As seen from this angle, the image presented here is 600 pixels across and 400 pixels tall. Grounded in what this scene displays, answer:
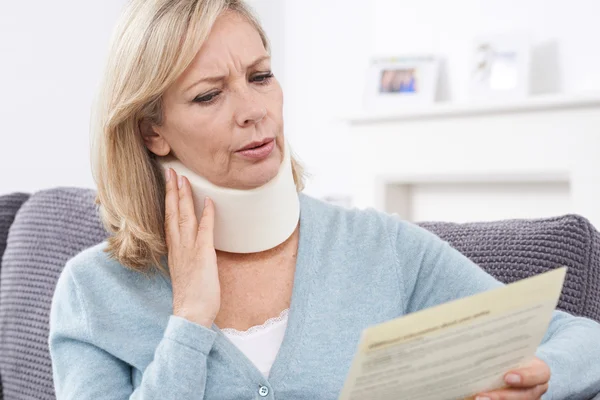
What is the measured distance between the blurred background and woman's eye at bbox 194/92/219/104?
2.02 metres

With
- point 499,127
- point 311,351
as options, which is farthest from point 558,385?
point 499,127

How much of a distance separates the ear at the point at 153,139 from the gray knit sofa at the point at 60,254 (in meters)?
0.39

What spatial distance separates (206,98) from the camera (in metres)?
1.39

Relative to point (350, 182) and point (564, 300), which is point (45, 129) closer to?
point (350, 182)

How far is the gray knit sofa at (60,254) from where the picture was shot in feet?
4.68

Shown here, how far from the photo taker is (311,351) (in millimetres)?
1372

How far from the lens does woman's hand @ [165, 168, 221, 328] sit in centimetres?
135

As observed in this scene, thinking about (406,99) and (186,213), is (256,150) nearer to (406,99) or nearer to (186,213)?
(186,213)

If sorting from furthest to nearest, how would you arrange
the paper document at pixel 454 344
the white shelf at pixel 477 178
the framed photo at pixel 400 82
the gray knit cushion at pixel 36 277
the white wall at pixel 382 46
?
the framed photo at pixel 400 82, the white wall at pixel 382 46, the white shelf at pixel 477 178, the gray knit cushion at pixel 36 277, the paper document at pixel 454 344

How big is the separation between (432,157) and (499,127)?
32 cm

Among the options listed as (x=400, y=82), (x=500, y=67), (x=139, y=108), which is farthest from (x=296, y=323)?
(x=400, y=82)

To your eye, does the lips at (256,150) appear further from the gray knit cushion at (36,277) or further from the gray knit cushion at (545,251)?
the gray knit cushion at (36,277)

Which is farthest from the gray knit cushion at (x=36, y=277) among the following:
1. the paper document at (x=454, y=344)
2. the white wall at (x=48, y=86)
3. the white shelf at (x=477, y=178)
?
the white shelf at (x=477, y=178)

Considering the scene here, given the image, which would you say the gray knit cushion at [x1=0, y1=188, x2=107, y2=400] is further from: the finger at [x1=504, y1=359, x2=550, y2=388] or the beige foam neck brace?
the finger at [x1=504, y1=359, x2=550, y2=388]
